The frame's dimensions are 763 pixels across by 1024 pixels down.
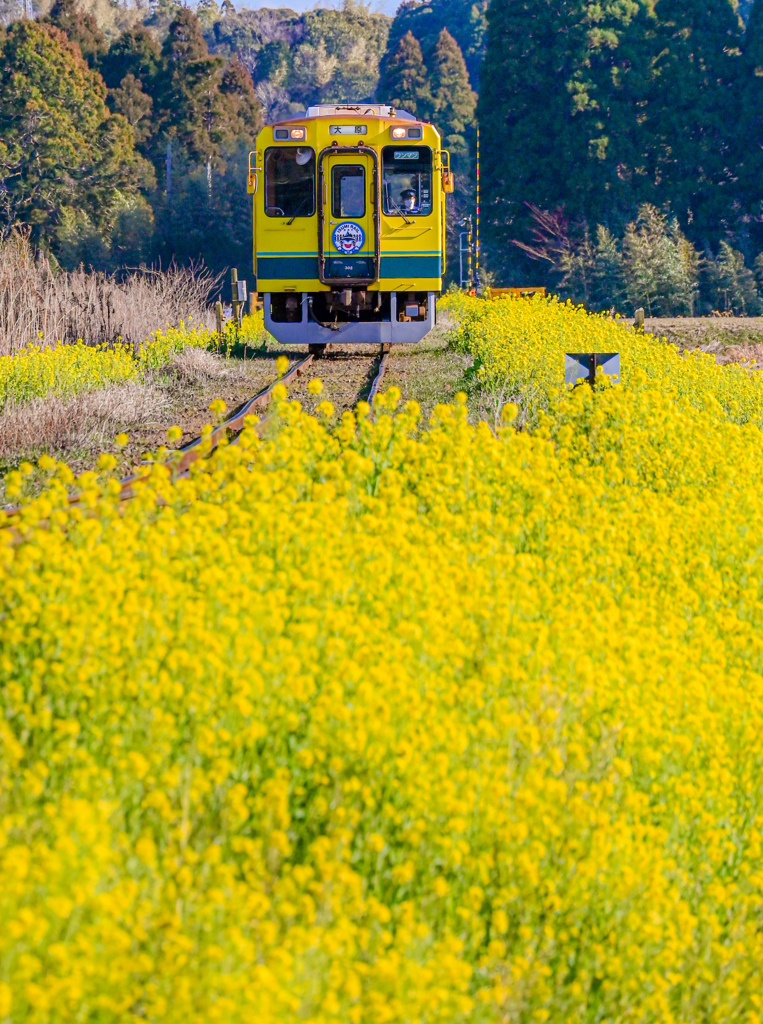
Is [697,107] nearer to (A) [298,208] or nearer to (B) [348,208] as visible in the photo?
(B) [348,208]

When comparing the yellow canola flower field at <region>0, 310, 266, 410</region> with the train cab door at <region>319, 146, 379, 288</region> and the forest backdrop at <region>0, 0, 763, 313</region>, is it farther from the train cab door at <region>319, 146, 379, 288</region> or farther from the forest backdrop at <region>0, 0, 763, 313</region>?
the forest backdrop at <region>0, 0, 763, 313</region>

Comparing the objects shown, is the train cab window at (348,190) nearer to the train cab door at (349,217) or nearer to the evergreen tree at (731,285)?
the train cab door at (349,217)

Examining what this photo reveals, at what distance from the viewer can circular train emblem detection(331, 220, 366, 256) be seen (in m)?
16.8

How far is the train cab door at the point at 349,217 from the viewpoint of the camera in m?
16.7

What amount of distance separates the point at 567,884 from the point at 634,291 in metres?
28.9

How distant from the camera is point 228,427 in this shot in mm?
10586

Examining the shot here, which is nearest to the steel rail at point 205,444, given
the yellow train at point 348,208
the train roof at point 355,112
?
the yellow train at point 348,208

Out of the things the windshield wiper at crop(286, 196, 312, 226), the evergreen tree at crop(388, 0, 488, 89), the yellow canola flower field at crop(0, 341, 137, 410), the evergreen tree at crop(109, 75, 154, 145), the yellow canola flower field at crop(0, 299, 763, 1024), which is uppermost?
the evergreen tree at crop(388, 0, 488, 89)

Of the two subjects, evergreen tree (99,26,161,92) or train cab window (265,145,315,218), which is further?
evergreen tree (99,26,161,92)

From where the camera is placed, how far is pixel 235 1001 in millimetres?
2883

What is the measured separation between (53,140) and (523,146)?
16.5 m

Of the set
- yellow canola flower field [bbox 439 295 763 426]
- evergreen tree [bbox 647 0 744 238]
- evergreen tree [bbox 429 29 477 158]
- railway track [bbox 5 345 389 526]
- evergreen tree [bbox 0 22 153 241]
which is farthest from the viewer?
evergreen tree [bbox 429 29 477 158]

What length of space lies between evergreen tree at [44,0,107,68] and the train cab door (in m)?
43.1

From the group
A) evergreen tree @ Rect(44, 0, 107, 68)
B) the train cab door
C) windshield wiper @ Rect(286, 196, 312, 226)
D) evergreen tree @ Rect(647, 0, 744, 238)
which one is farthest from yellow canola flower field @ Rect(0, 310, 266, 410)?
evergreen tree @ Rect(44, 0, 107, 68)
